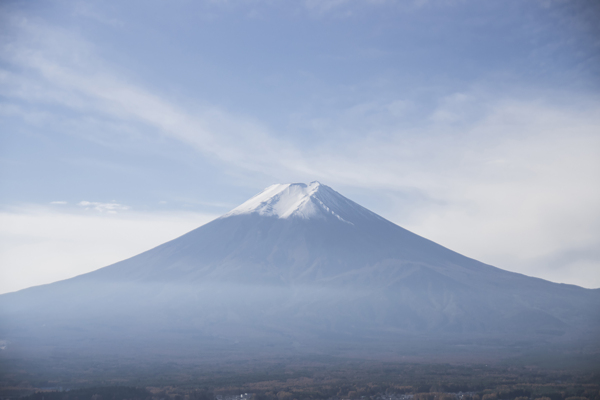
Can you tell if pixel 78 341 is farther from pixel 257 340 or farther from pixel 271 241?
A: pixel 271 241

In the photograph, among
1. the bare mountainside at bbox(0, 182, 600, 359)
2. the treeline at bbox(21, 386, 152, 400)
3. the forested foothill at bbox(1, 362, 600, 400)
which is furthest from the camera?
the bare mountainside at bbox(0, 182, 600, 359)

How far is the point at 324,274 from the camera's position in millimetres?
168375

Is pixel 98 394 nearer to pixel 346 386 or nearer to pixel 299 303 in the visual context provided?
pixel 346 386

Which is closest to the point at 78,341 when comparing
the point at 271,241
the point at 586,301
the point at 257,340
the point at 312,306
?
the point at 257,340

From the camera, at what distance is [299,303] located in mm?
145750

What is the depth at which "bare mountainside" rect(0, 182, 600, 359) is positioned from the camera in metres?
99.1

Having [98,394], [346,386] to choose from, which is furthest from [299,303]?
[98,394]

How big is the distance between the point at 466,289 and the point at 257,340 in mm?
74915

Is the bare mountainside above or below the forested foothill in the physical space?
above

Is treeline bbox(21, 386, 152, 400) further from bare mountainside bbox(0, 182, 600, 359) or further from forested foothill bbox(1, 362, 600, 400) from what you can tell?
bare mountainside bbox(0, 182, 600, 359)

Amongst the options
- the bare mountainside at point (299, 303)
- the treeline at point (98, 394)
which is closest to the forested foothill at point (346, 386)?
the treeline at point (98, 394)

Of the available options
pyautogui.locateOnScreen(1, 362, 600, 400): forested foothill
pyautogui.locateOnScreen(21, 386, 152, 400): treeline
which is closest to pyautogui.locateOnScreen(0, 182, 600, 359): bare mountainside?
pyautogui.locateOnScreen(1, 362, 600, 400): forested foothill

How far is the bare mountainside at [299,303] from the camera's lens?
9912 centimetres

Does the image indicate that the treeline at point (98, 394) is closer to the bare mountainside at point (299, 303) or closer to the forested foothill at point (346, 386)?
the forested foothill at point (346, 386)
